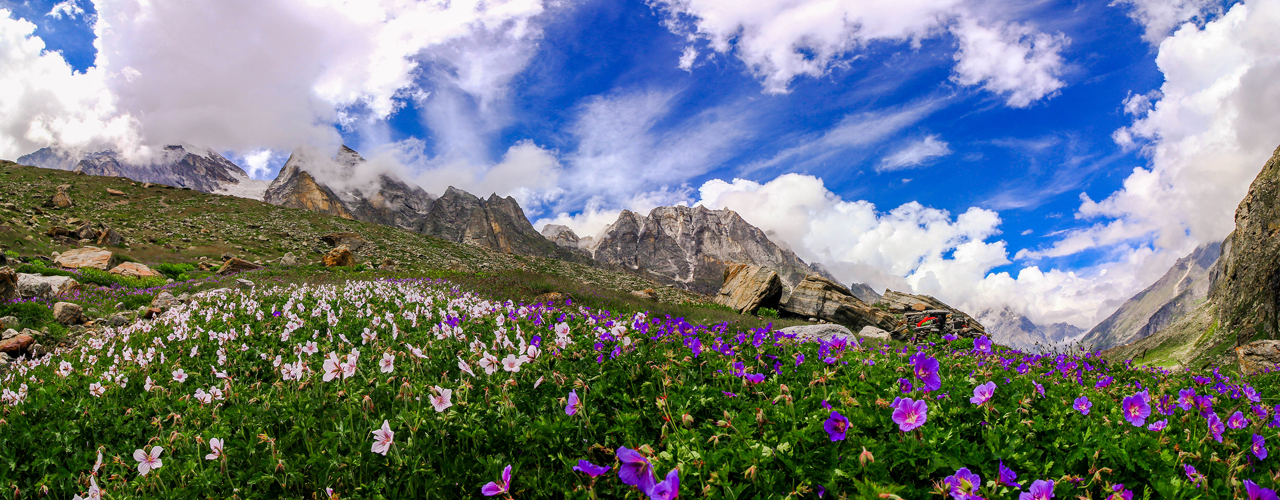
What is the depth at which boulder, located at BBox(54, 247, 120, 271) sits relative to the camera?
2136 centimetres

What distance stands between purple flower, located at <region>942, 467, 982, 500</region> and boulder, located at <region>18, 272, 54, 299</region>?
21071 millimetres

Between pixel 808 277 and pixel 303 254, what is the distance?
126 ft

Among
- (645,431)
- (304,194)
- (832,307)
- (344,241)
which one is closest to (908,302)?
(832,307)

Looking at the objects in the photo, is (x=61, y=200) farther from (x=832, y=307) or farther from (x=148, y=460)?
(x=832, y=307)

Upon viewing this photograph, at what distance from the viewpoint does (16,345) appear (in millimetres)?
9344

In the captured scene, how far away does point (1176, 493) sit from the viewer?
7.36 ft

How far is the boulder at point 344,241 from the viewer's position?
4388 centimetres

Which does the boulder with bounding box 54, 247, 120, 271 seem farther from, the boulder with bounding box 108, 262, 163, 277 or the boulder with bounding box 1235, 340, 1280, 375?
the boulder with bounding box 1235, 340, 1280, 375

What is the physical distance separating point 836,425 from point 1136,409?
1.87 metres

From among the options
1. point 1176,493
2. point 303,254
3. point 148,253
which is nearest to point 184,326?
point 1176,493

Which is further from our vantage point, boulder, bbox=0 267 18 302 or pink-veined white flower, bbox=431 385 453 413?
boulder, bbox=0 267 18 302

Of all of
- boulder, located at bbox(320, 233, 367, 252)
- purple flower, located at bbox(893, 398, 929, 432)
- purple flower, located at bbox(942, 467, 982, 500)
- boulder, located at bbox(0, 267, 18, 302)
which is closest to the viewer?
purple flower, located at bbox(942, 467, 982, 500)

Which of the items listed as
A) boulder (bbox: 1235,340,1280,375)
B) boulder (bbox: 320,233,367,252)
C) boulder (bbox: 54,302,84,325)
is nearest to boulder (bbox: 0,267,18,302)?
boulder (bbox: 54,302,84,325)

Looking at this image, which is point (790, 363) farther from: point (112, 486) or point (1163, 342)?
point (1163, 342)
